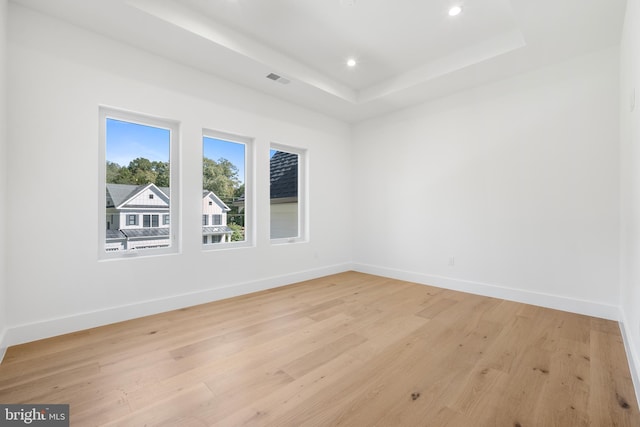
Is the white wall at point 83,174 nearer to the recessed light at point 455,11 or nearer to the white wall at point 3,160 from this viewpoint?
the white wall at point 3,160

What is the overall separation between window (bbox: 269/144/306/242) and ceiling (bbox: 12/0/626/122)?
104 centimetres

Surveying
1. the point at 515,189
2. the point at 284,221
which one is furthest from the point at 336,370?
the point at 515,189

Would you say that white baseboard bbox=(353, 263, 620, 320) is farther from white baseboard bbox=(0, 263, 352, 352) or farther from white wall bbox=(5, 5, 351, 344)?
white wall bbox=(5, 5, 351, 344)

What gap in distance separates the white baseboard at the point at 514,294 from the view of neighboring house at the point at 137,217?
10.0 ft

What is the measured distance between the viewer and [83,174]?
262 centimetres

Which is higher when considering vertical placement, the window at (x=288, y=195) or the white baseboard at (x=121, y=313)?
the window at (x=288, y=195)

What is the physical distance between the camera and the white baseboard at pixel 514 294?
2912 mm

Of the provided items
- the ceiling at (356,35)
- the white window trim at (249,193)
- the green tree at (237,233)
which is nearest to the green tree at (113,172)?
the ceiling at (356,35)

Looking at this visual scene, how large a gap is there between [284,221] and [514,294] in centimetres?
323

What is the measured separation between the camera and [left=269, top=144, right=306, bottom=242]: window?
174 inches

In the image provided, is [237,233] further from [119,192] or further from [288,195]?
[119,192]

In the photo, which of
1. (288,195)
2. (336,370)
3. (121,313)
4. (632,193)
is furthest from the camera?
(288,195)

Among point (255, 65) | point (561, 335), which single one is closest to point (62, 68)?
point (255, 65)

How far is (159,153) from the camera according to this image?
3.21 m
